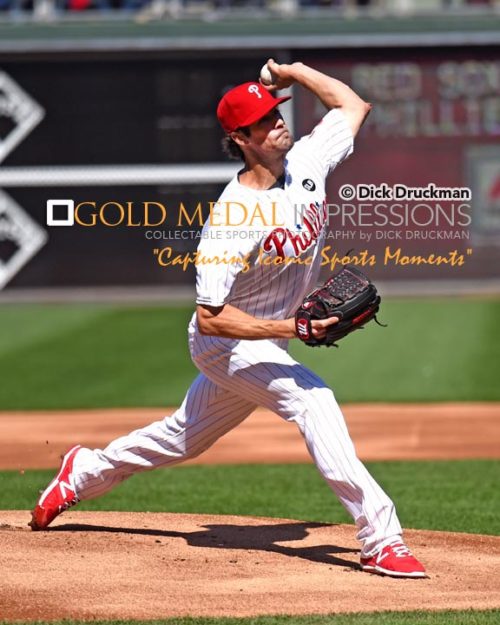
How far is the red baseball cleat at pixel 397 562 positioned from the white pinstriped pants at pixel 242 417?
38 mm

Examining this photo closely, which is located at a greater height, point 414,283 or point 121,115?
point 121,115

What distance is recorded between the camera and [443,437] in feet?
34.9

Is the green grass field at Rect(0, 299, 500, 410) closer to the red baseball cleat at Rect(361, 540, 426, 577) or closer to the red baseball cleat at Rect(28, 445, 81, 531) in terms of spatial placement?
the red baseball cleat at Rect(28, 445, 81, 531)

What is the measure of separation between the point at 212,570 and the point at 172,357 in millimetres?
9709

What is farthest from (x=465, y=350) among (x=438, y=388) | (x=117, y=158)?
(x=117, y=158)

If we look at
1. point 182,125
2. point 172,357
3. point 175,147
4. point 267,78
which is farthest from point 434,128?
point 267,78

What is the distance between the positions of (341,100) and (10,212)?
16968mm

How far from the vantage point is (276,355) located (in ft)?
19.6

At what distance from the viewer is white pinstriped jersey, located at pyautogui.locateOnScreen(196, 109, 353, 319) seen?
5.71 meters

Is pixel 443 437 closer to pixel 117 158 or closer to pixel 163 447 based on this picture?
pixel 163 447

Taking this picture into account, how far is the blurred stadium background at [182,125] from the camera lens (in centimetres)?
2264

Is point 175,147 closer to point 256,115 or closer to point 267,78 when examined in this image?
point 267,78

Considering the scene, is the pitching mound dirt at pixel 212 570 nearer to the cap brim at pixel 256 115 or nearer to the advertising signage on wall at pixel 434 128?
the cap brim at pixel 256 115

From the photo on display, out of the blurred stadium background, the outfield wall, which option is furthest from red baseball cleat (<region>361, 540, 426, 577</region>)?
the blurred stadium background
